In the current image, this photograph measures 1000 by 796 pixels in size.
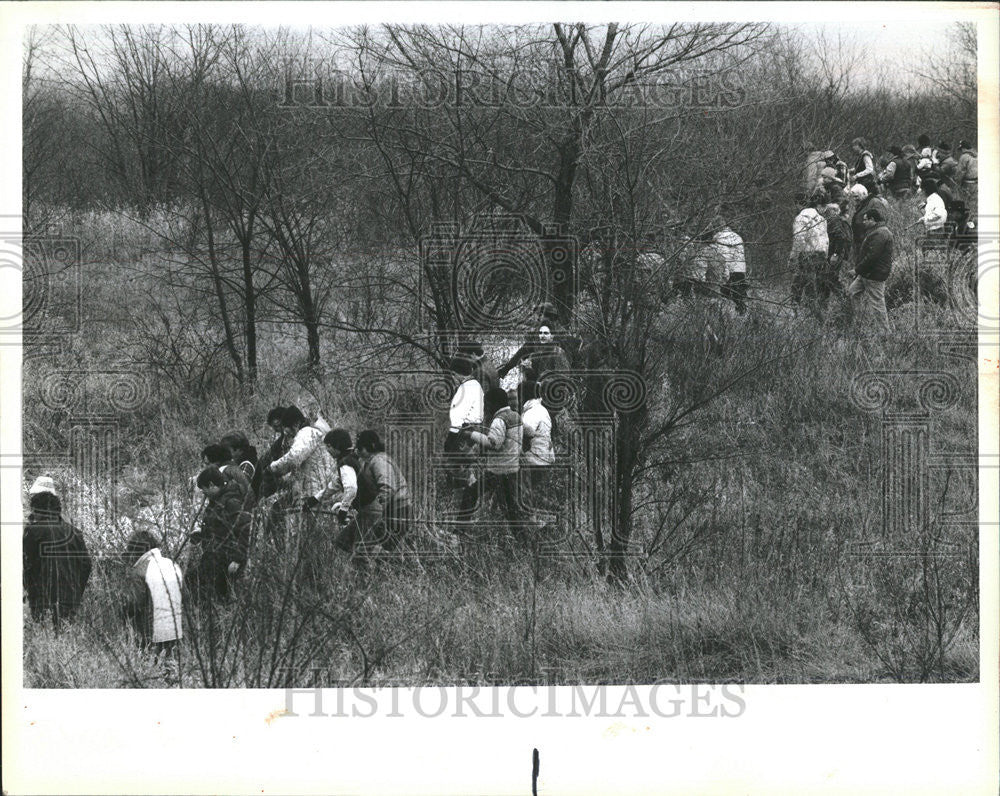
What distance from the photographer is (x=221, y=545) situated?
8.37 m

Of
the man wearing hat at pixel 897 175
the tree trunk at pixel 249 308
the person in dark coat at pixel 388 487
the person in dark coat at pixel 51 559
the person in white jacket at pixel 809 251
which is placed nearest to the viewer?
the person in dark coat at pixel 51 559

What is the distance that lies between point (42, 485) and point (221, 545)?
3.78ft

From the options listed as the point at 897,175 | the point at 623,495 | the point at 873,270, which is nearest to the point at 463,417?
the point at 623,495

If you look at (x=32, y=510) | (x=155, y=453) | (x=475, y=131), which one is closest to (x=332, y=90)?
(x=475, y=131)

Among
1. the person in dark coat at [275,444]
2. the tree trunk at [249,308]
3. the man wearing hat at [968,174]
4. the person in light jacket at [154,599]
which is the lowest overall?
→ the person in light jacket at [154,599]

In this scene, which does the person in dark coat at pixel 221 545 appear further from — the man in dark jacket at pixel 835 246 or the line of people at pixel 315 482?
the man in dark jacket at pixel 835 246

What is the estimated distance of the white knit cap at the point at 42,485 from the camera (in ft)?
28.1

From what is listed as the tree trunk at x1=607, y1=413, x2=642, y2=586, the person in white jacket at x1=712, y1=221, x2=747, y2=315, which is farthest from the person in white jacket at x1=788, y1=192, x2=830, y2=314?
the tree trunk at x1=607, y1=413, x2=642, y2=586

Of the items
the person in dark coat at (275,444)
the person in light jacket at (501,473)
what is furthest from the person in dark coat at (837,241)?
the person in dark coat at (275,444)

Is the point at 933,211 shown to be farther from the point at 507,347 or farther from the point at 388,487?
the point at 388,487

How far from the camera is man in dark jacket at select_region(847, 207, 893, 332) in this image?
934 cm

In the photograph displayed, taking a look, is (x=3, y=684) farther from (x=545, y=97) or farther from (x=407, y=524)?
(x=545, y=97)

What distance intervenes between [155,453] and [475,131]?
275 centimetres

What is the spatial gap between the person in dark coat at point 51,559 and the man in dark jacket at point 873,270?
5.02 m
